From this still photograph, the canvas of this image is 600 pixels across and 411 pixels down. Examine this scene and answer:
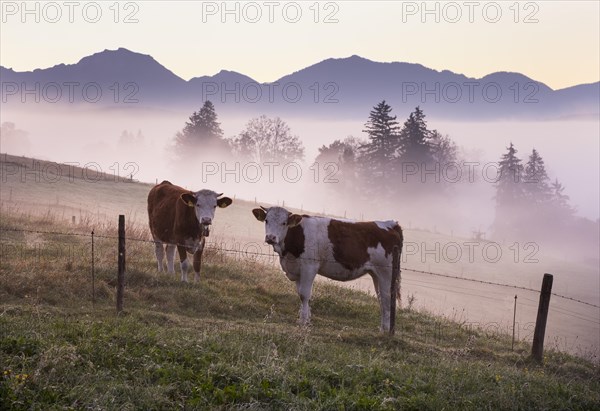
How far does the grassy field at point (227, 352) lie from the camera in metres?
7.75

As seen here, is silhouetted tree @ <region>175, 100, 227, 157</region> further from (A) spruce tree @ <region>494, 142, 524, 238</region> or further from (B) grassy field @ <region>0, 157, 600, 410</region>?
(B) grassy field @ <region>0, 157, 600, 410</region>

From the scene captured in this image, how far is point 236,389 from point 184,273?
8.89 metres

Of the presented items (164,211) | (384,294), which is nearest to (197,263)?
(164,211)

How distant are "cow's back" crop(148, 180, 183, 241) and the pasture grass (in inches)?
74.8

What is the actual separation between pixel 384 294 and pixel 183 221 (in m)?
5.82

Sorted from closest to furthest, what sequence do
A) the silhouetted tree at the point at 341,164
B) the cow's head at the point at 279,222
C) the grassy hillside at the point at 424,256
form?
the cow's head at the point at 279,222 → the grassy hillside at the point at 424,256 → the silhouetted tree at the point at 341,164

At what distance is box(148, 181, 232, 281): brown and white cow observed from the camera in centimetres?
1656

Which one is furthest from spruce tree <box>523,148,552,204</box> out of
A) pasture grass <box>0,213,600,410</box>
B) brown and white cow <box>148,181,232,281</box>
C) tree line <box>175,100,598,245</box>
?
brown and white cow <box>148,181,232,281</box>

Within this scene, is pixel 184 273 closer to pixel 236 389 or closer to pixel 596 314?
pixel 236 389

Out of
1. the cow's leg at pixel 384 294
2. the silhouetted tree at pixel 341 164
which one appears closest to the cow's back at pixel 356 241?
the cow's leg at pixel 384 294

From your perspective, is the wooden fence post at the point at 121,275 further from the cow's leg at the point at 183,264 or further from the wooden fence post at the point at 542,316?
the wooden fence post at the point at 542,316

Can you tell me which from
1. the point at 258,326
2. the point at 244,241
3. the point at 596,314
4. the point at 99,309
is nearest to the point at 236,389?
the point at 258,326

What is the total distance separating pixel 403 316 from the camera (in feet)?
54.8

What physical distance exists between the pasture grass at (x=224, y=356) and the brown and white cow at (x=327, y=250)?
0.98 m
